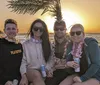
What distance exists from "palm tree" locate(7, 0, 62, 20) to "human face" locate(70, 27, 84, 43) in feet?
6.15

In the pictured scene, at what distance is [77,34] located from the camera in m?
3.61

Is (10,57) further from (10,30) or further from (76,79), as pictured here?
(76,79)

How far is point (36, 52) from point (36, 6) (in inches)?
70.5

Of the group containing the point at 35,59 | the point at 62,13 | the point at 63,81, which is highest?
the point at 62,13

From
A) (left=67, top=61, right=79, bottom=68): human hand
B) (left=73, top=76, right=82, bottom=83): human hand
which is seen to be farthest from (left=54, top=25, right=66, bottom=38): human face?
(left=73, top=76, right=82, bottom=83): human hand

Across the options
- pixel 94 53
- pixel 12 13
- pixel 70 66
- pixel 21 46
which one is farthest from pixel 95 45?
pixel 12 13

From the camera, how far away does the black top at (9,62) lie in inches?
152

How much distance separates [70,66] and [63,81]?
0.22 metres

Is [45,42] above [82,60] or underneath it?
above

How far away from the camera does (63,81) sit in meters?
3.68

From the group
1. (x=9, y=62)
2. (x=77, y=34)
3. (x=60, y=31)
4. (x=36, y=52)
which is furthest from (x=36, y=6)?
(x=77, y=34)

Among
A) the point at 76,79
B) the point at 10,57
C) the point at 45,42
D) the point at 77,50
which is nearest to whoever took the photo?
the point at 76,79

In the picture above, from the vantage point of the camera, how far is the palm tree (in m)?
5.50

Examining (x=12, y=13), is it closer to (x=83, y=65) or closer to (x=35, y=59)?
(x=35, y=59)
